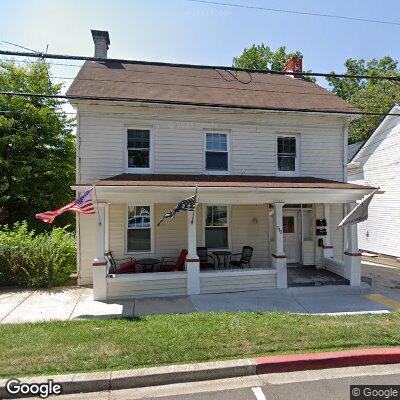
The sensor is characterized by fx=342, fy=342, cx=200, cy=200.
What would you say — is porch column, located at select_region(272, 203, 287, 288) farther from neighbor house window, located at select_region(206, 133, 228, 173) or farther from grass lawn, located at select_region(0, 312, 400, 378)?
grass lawn, located at select_region(0, 312, 400, 378)

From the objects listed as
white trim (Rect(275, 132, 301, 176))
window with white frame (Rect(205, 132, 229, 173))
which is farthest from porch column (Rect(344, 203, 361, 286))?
window with white frame (Rect(205, 132, 229, 173))

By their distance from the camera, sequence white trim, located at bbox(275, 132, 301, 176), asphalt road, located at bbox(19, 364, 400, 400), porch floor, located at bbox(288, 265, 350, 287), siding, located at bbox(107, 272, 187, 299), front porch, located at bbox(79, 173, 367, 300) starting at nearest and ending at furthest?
asphalt road, located at bbox(19, 364, 400, 400) < siding, located at bbox(107, 272, 187, 299) < front porch, located at bbox(79, 173, 367, 300) < porch floor, located at bbox(288, 265, 350, 287) < white trim, located at bbox(275, 132, 301, 176)

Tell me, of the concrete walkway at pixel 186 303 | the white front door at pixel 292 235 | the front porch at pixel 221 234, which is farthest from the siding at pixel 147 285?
the white front door at pixel 292 235

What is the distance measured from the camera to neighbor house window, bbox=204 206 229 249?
40.3ft

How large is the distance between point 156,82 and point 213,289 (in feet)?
27.1

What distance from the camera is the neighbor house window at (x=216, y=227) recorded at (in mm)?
12289

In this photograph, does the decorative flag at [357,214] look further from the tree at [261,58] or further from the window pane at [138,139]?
the tree at [261,58]

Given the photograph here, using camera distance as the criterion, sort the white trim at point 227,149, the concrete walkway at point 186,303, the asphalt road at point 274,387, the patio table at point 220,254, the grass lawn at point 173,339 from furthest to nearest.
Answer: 1. the white trim at point 227,149
2. the patio table at point 220,254
3. the concrete walkway at point 186,303
4. the grass lawn at point 173,339
5. the asphalt road at point 274,387

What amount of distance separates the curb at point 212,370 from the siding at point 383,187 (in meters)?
13.0

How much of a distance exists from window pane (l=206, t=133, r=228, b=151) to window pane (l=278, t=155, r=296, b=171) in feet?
7.15

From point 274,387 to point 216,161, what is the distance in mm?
8575

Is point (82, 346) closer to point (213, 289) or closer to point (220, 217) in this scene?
point (213, 289)

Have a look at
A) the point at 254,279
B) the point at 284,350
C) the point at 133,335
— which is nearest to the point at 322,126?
the point at 254,279

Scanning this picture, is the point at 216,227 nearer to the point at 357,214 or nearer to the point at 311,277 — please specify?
the point at 311,277
